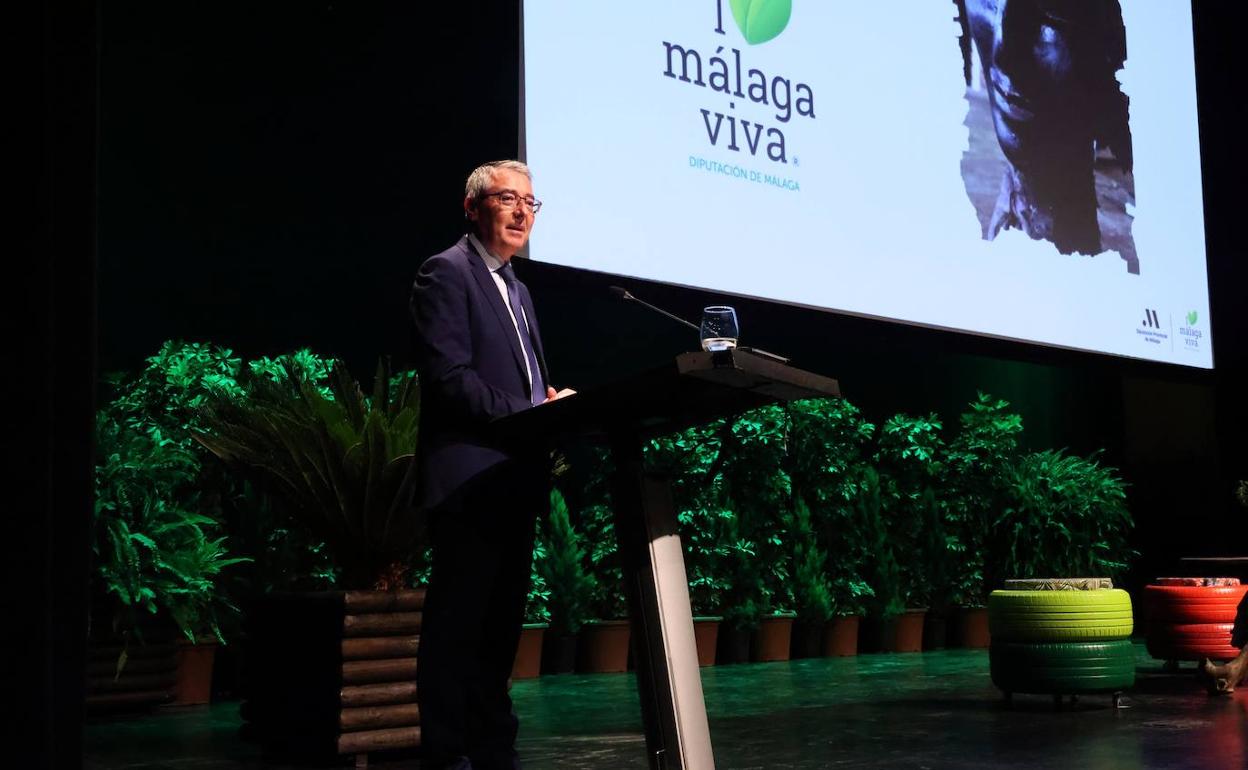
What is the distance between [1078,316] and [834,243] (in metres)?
1.54

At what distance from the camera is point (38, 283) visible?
1.25m

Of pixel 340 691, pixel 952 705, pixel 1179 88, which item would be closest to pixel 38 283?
pixel 340 691

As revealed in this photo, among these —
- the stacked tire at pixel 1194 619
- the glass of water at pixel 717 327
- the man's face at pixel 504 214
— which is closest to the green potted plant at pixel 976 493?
the stacked tire at pixel 1194 619

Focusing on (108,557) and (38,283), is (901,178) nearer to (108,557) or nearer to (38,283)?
(108,557)

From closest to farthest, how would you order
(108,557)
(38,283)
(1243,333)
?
(38,283)
(108,557)
(1243,333)

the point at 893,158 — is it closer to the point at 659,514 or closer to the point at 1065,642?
the point at 1065,642

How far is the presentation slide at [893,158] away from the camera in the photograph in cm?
414

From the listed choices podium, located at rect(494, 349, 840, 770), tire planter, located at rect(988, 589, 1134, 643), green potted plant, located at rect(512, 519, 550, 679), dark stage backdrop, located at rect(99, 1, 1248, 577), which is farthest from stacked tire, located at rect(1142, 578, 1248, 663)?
podium, located at rect(494, 349, 840, 770)

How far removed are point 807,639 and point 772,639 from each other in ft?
0.90

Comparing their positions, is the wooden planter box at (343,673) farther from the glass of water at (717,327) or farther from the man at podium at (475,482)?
the glass of water at (717,327)

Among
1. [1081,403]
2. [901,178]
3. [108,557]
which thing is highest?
[901,178]

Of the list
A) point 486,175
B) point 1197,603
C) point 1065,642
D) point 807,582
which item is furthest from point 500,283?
point 807,582

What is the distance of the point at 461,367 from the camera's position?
2057 millimetres

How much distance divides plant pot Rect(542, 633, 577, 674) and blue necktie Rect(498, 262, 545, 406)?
10.0ft
